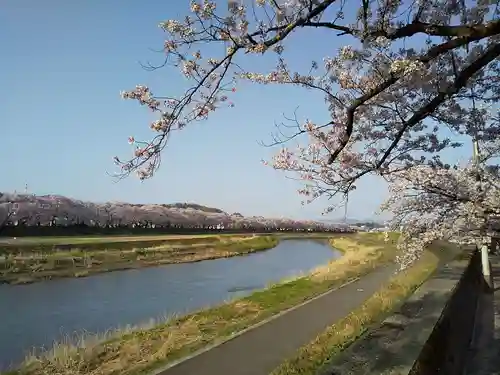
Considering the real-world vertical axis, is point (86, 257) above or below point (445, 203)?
below

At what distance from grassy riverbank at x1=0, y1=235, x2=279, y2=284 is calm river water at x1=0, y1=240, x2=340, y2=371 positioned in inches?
60.5

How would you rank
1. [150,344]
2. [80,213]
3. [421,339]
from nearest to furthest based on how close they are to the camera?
[421,339]
[150,344]
[80,213]

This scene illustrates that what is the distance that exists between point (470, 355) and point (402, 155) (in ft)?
10.8

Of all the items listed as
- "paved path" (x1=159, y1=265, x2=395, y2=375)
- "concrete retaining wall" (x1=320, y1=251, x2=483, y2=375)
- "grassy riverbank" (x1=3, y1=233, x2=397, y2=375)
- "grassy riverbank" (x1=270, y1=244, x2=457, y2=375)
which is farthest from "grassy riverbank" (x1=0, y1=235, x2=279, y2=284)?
"concrete retaining wall" (x1=320, y1=251, x2=483, y2=375)

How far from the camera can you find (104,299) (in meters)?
18.2

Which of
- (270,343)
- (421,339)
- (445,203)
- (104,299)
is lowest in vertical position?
(104,299)

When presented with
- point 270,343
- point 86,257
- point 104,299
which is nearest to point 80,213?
point 86,257

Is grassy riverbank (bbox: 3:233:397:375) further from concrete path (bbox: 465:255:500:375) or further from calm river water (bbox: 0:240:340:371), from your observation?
concrete path (bbox: 465:255:500:375)

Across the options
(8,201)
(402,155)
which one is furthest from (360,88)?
(8,201)

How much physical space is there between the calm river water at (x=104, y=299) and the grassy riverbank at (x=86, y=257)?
1.54 metres

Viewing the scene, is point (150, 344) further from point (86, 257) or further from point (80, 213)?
point (80, 213)

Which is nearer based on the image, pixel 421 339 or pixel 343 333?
pixel 421 339

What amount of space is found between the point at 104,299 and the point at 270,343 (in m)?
12.1

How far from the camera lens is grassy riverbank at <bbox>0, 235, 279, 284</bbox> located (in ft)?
79.3
